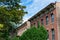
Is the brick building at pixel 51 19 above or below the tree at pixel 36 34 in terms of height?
above

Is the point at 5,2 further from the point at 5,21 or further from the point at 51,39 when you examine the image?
the point at 51,39

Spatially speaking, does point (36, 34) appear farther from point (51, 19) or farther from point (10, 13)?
point (51, 19)

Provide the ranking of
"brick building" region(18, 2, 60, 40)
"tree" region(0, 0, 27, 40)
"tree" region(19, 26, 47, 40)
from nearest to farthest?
1. "tree" region(19, 26, 47, 40)
2. "tree" region(0, 0, 27, 40)
3. "brick building" region(18, 2, 60, 40)

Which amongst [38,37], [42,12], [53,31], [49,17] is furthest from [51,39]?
[38,37]

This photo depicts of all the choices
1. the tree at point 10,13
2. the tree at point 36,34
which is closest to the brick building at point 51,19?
the tree at point 10,13

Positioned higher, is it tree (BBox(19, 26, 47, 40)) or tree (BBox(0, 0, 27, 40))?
tree (BBox(0, 0, 27, 40))

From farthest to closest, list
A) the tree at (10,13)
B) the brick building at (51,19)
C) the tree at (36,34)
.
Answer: the brick building at (51,19) → the tree at (10,13) → the tree at (36,34)

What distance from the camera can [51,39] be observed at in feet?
141

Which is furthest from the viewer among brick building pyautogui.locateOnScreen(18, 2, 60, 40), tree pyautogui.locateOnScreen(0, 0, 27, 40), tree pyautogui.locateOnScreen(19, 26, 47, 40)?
brick building pyautogui.locateOnScreen(18, 2, 60, 40)

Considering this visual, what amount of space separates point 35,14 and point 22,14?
21484 millimetres

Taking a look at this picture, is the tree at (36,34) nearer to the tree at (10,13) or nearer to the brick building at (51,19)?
the tree at (10,13)

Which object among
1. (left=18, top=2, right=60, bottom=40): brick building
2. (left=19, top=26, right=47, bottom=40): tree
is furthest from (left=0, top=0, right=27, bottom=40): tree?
(left=18, top=2, right=60, bottom=40): brick building

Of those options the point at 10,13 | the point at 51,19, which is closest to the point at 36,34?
the point at 10,13

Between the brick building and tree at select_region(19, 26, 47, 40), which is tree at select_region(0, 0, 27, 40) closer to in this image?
tree at select_region(19, 26, 47, 40)
